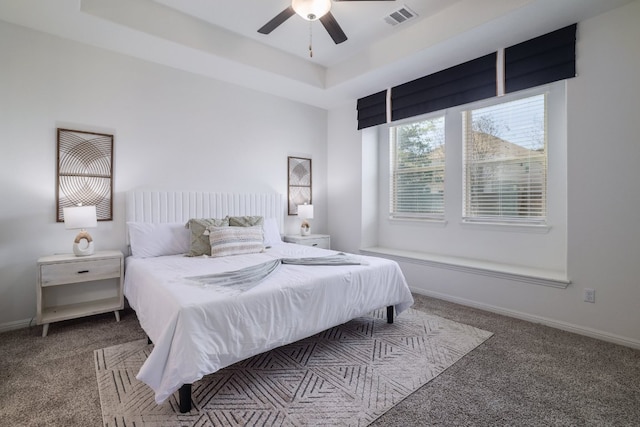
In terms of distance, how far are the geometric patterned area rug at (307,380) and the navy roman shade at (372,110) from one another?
3083 mm

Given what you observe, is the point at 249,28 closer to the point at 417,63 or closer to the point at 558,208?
the point at 417,63

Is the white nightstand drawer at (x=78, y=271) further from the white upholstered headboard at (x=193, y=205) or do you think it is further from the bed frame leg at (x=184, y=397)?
the bed frame leg at (x=184, y=397)

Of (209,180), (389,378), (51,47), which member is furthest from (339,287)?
(51,47)

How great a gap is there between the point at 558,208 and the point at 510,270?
2.73 feet

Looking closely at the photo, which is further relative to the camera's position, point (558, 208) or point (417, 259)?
point (417, 259)

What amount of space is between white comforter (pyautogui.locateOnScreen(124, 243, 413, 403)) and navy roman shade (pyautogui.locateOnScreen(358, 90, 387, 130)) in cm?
252

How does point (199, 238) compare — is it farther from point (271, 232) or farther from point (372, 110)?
point (372, 110)

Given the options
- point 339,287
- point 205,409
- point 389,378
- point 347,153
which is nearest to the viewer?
point 205,409

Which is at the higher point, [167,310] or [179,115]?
[179,115]

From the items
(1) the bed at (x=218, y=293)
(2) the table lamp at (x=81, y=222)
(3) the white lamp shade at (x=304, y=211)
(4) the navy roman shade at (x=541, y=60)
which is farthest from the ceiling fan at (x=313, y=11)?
(3) the white lamp shade at (x=304, y=211)

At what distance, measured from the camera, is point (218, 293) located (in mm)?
1982

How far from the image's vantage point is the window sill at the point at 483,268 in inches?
121

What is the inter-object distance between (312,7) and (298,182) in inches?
113

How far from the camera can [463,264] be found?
3740mm
